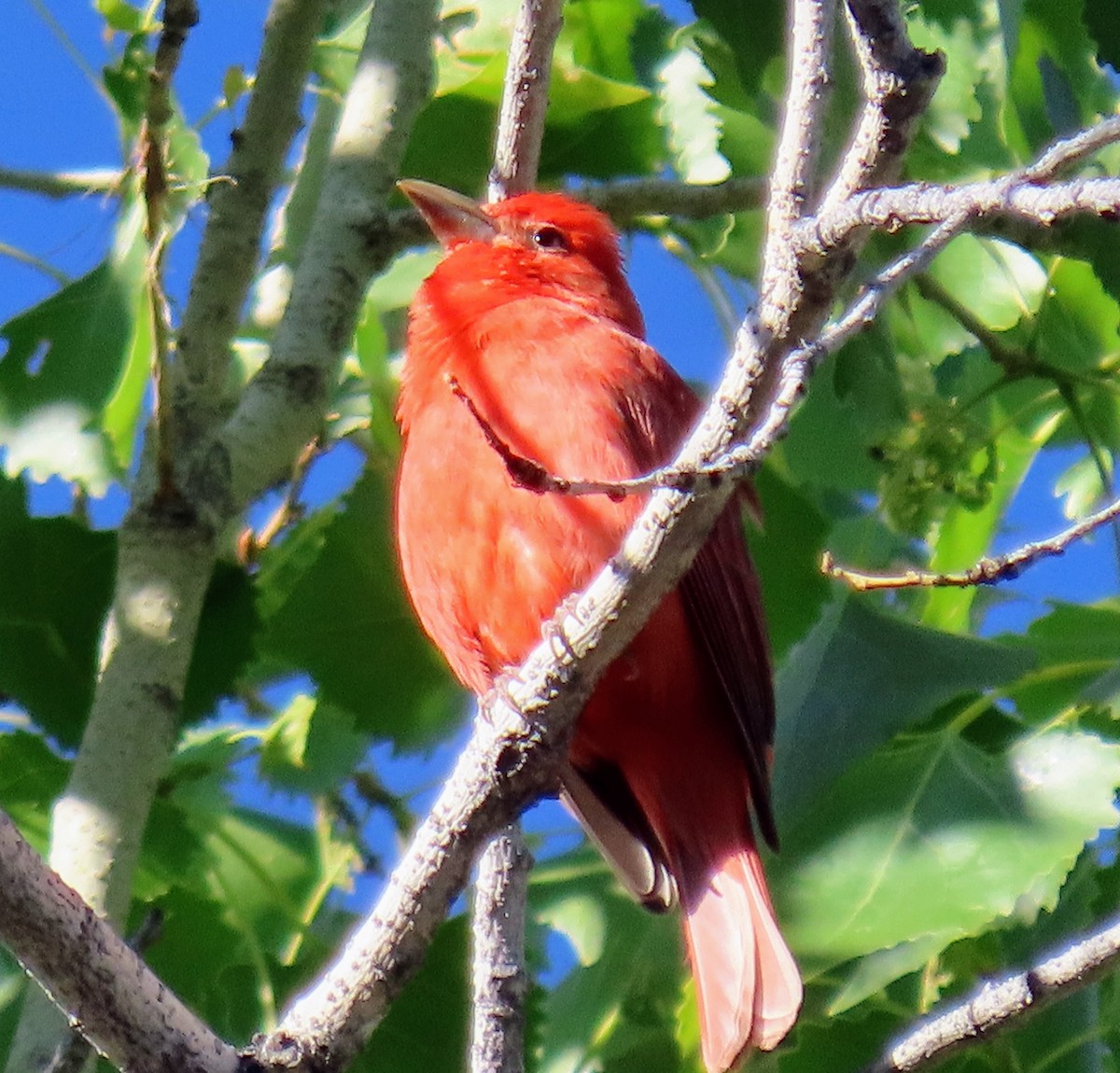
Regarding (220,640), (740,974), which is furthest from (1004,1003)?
(220,640)

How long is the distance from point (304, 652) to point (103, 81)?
139 centimetres

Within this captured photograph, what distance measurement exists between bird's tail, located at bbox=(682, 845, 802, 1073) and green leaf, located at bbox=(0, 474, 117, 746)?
154cm

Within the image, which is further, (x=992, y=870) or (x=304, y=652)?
(x=304, y=652)

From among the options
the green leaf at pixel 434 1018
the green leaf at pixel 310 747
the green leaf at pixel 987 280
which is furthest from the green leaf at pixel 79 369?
the green leaf at pixel 987 280

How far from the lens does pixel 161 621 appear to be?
12.7 ft

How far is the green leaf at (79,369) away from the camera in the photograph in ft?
14.3

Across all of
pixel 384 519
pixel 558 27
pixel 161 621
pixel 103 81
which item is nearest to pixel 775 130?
pixel 558 27

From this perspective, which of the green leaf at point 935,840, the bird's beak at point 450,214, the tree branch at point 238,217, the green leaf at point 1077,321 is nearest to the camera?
the green leaf at point 935,840

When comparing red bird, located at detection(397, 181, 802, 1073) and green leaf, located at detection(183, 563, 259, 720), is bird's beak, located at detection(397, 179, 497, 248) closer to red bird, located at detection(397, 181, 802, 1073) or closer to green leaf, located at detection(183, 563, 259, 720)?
red bird, located at detection(397, 181, 802, 1073)

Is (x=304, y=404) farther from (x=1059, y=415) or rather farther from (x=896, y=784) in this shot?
(x=1059, y=415)

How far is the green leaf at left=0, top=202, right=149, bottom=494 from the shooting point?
434 cm

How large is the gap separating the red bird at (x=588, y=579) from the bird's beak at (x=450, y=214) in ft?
0.31

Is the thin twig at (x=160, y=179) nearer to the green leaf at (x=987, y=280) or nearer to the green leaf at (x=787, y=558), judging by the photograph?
the green leaf at (x=787, y=558)

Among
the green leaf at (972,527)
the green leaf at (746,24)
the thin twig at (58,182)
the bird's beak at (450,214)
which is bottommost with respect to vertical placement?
the green leaf at (972,527)
